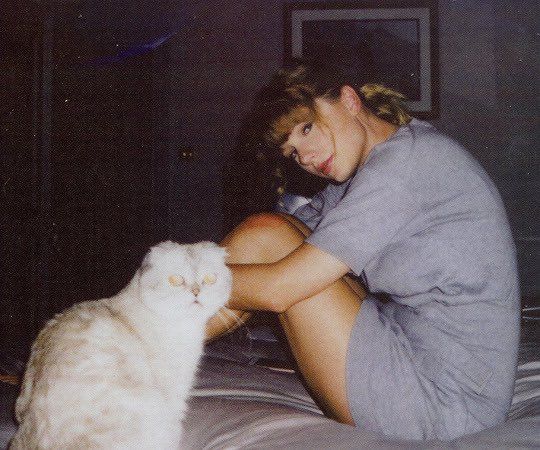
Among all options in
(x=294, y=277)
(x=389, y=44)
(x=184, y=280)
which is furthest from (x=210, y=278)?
(x=389, y=44)

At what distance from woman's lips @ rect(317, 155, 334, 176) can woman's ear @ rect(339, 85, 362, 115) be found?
0.12 meters

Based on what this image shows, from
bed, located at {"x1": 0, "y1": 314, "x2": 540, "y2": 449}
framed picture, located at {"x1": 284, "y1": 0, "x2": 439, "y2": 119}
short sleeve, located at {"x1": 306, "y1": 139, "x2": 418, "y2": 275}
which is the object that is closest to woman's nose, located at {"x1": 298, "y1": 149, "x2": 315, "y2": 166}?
short sleeve, located at {"x1": 306, "y1": 139, "x2": 418, "y2": 275}

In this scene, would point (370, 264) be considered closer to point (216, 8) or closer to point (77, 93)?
point (77, 93)

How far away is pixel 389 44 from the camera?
138 inches

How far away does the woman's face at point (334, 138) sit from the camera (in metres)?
1.29

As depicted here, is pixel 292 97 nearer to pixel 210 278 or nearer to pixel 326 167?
pixel 326 167

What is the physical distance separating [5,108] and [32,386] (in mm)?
1550

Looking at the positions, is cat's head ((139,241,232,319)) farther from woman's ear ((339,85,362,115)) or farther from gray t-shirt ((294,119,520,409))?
woman's ear ((339,85,362,115))

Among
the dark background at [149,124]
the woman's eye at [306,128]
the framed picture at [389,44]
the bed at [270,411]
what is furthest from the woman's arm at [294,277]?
the framed picture at [389,44]

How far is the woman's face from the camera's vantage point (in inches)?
50.8

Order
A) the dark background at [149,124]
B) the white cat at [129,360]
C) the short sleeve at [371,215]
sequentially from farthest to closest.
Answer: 1. the dark background at [149,124]
2. the short sleeve at [371,215]
3. the white cat at [129,360]

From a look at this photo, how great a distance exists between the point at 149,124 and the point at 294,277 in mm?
2488

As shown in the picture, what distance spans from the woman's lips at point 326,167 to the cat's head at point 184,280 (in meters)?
0.34

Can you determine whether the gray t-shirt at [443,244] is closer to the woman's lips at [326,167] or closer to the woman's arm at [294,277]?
the woman's arm at [294,277]
